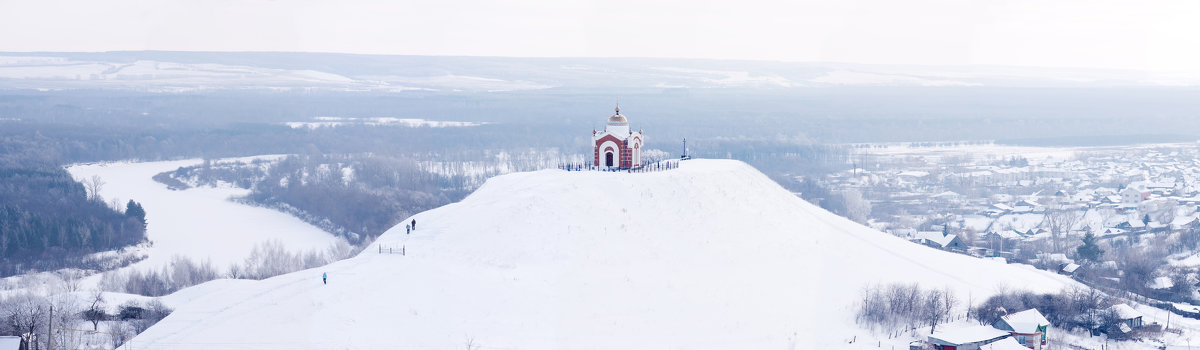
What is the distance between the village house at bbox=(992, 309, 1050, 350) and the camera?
45.1m

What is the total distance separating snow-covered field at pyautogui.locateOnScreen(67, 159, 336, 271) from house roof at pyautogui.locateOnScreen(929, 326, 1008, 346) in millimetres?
43202

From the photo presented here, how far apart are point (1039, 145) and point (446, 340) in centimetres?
14252

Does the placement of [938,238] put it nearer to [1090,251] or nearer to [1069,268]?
[1090,251]

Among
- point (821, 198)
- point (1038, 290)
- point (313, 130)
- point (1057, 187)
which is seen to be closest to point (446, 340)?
point (1038, 290)

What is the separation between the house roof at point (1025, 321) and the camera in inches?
1778

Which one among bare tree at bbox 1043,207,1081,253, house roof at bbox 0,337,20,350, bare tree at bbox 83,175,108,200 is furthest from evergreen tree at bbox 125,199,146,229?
bare tree at bbox 1043,207,1081,253

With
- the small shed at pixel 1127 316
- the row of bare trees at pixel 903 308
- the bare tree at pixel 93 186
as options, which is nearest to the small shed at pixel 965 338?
the row of bare trees at pixel 903 308

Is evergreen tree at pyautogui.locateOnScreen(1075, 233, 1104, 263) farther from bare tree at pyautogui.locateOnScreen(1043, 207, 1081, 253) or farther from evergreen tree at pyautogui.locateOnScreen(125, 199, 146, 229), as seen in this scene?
evergreen tree at pyautogui.locateOnScreen(125, 199, 146, 229)

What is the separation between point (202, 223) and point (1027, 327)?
6420cm

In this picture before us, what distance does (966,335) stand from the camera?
1762 inches

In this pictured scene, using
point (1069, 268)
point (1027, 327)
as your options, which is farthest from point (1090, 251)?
point (1027, 327)

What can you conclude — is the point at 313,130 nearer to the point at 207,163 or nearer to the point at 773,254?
the point at 207,163

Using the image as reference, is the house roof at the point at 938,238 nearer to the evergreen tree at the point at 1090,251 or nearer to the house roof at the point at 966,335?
the evergreen tree at the point at 1090,251

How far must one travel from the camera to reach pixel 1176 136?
171750 mm
